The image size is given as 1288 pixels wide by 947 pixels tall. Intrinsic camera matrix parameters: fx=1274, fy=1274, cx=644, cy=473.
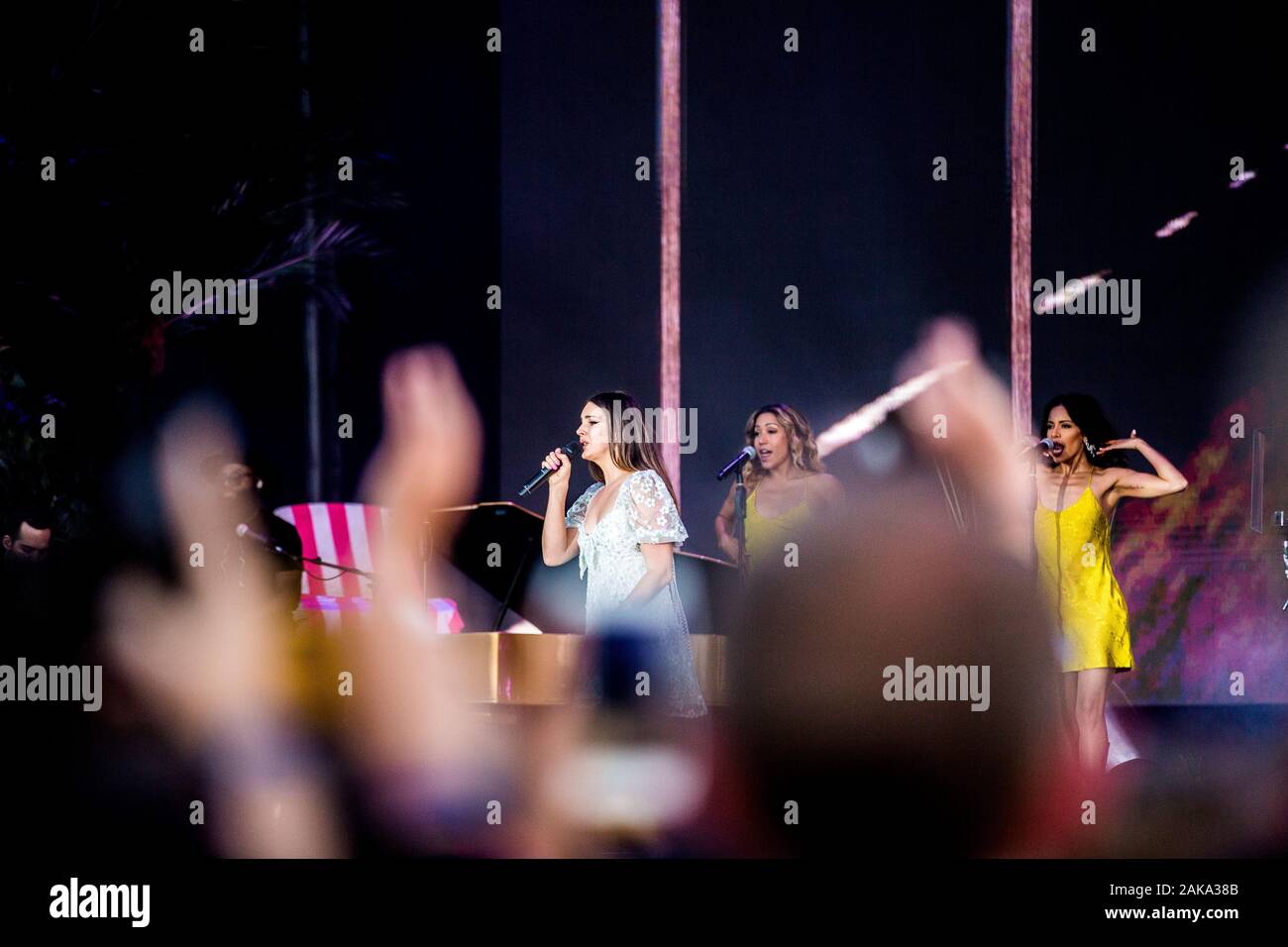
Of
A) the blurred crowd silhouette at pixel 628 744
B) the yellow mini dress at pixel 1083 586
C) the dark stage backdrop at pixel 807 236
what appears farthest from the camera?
the dark stage backdrop at pixel 807 236

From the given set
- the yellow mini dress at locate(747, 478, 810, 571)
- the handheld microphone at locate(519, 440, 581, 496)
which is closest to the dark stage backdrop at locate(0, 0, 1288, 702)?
the handheld microphone at locate(519, 440, 581, 496)

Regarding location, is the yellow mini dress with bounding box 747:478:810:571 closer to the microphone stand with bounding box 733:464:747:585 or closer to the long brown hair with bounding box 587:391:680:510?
the microphone stand with bounding box 733:464:747:585

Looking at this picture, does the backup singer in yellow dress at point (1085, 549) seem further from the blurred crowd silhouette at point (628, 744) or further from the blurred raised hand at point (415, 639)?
the blurred raised hand at point (415, 639)

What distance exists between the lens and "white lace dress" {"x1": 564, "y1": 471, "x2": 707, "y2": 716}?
3.98m

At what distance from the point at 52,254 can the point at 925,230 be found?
4215 mm

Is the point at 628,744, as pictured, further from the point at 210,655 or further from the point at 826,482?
the point at 210,655

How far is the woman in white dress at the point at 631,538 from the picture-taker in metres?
3.97

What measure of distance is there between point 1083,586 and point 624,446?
1655mm

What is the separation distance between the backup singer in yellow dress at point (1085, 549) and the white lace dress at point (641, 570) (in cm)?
126

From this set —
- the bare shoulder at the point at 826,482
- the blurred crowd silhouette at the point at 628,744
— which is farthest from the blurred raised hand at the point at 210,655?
the bare shoulder at the point at 826,482

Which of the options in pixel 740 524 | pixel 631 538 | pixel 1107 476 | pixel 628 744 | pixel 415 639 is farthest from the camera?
pixel 415 639

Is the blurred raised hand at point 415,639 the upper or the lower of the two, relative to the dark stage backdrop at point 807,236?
lower

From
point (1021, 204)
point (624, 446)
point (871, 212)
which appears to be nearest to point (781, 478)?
point (624, 446)

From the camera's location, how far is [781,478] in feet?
16.7
